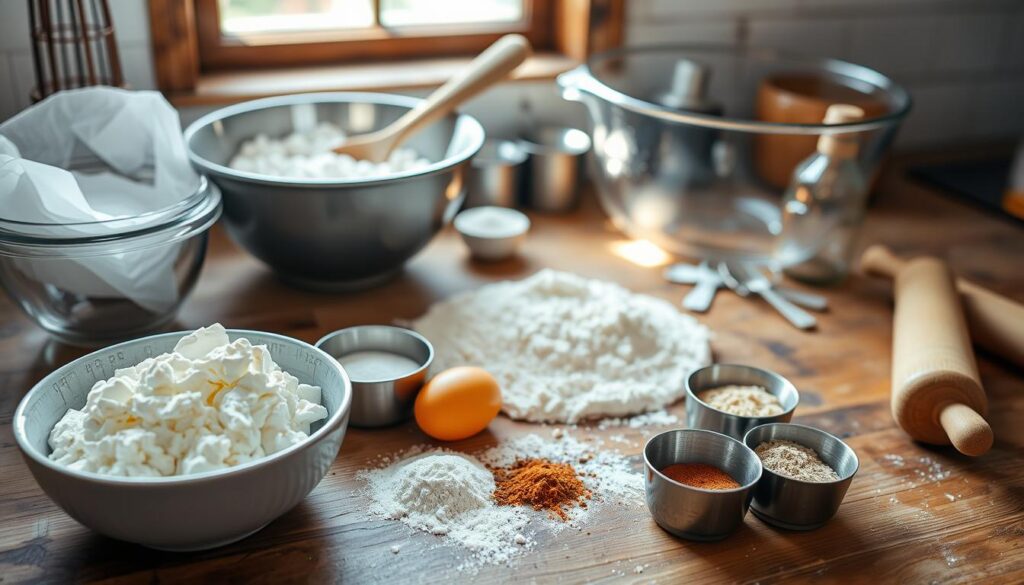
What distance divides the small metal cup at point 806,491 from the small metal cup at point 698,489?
1.0 inches

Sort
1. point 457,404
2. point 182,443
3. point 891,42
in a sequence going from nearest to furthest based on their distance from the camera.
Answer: point 182,443
point 457,404
point 891,42

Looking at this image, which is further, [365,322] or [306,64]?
[306,64]

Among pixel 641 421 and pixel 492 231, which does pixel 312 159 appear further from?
pixel 641 421

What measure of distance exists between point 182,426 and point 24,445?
0.12 meters

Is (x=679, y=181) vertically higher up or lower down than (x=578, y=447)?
higher up

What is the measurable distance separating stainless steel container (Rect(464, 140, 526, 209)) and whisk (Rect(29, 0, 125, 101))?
0.56m

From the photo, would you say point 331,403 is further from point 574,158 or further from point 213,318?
point 574,158

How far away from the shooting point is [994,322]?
1172 mm

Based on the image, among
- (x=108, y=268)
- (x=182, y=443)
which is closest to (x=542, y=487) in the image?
(x=182, y=443)

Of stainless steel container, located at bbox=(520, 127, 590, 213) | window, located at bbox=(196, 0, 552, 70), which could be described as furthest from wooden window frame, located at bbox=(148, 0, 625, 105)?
stainless steel container, located at bbox=(520, 127, 590, 213)

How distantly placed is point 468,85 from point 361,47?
0.42 m

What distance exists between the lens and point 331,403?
847 millimetres

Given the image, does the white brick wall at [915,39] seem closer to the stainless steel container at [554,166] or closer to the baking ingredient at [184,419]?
the stainless steel container at [554,166]

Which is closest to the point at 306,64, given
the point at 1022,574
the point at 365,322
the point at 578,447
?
the point at 365,322
